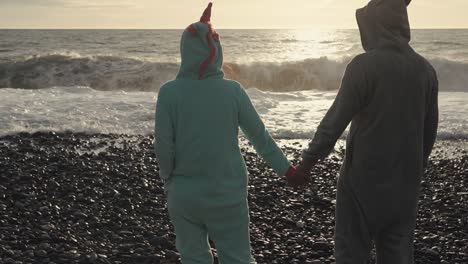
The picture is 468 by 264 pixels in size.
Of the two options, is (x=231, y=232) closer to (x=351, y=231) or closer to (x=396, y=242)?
(x=351, y=231)

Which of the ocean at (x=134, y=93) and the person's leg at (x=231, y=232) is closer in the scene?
the person's leg at (x=231, y=232)

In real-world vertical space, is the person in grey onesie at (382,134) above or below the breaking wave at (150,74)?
above

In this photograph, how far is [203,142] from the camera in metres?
3.49

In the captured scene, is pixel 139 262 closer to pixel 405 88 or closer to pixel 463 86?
pixel 405 88

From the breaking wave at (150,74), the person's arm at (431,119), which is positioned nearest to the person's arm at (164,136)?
the person's arm at (431,119)

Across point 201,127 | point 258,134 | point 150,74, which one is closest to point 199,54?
point 201,127

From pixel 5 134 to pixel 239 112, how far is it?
1100cm

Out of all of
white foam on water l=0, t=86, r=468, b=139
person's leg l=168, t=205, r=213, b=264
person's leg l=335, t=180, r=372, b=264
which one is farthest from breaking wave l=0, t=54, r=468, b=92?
person's leg l=335, t=180, r=372, b=264

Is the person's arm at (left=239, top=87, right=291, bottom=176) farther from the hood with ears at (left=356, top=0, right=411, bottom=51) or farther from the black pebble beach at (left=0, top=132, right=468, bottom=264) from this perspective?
the black pebble beach at (left=0, top=132, right=468, bottom=264)

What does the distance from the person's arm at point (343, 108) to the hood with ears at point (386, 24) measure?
0.75 ft

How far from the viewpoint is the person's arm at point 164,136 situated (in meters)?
3.49

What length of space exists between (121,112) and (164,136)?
13190mm

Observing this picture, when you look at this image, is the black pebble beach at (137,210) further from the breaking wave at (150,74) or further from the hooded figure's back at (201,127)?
the breaking wave at (150,74)

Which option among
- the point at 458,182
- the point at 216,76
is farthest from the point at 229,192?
the point at 458,182
